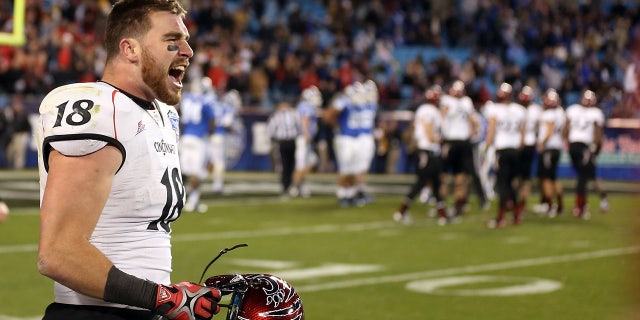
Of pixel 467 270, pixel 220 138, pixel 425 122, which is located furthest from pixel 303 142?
pixel 467 270

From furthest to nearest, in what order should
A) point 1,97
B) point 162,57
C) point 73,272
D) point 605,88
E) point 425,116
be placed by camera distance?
point 605,88, point 1,97, point 425,116, point 162,57, point 73,272

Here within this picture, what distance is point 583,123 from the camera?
1706 cm

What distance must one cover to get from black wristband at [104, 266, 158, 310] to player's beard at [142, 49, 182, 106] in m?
0.52

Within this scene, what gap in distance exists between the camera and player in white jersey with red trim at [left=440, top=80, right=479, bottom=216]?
16031 millimetres

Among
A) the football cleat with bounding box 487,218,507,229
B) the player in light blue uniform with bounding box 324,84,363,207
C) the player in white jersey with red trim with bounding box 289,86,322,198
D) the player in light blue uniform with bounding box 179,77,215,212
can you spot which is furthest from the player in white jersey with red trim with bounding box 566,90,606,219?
the player in light blue uniform with bounding box 179,77,215,212

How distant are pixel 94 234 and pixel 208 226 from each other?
37.2 ft

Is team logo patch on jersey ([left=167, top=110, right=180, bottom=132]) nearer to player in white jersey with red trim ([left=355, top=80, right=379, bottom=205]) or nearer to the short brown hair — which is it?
the short brown hair

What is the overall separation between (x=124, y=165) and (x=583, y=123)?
47.9 feet

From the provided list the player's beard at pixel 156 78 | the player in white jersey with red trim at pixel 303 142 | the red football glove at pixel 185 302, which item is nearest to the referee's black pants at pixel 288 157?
the player in white jersey with red trim at pixel 303 142

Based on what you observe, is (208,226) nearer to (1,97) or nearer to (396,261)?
(396,261)

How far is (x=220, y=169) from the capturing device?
20.3 metres

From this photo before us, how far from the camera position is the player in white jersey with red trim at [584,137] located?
17.1 metres

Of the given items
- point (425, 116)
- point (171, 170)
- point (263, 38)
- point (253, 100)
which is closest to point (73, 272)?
point (171, 170)

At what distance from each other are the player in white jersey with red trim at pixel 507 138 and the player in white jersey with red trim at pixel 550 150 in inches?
26.2
